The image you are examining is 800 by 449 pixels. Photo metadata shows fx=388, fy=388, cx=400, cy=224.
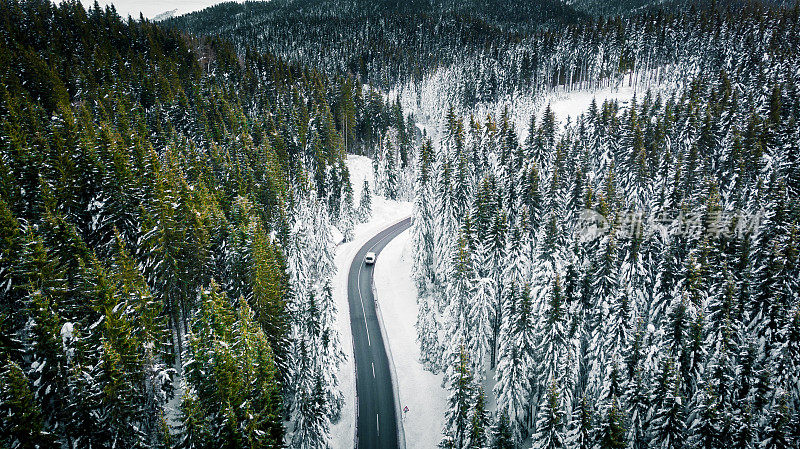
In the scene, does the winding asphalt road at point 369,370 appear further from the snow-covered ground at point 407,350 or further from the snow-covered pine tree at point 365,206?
the snow-covered pine tree at point 365,206

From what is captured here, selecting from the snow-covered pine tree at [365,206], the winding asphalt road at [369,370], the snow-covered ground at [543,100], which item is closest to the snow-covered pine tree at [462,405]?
the winding asphalt road at [369,370]

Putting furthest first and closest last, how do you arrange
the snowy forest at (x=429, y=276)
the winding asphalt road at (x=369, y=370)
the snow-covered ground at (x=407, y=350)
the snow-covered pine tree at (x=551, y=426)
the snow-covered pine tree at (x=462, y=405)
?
the snow-covered ground at (x=407, y=350), the winding asphalt road at (x=369, y=370), the snow-covered pine tree at (x=462, y=405), the snow-covered pine tree at (x=551, y=426), the snowy forest at (x=429, y=276)

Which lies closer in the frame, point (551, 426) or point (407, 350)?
point (551, 426)

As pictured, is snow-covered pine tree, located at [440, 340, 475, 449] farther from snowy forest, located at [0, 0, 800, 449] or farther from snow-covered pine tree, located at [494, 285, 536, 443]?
snow-covered pine tree, located at [494, 285, 536, 443]

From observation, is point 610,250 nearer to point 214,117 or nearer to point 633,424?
point 633,424

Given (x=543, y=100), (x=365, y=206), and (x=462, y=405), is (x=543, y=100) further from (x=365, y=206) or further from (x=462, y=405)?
(x=462, y=405)

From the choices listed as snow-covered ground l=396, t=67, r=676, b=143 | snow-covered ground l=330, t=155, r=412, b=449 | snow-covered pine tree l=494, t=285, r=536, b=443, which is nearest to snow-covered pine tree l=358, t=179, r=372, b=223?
snow-covered ground l=330, t=155, r=412, b=449

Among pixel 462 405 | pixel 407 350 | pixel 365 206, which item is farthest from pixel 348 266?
pixel 462 405

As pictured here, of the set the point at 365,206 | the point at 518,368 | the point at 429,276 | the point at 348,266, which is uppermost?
the point at 518,368
